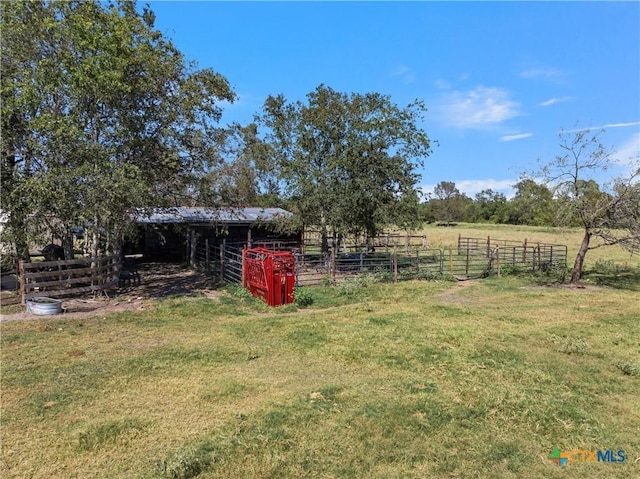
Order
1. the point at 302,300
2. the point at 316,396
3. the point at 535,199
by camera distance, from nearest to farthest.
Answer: the point at 316,396 < the point at 302,300 < the point at 535,199

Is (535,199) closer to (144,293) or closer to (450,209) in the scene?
(144,293)

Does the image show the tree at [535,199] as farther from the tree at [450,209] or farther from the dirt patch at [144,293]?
the tree at [450,209]

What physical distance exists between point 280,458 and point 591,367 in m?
4.92

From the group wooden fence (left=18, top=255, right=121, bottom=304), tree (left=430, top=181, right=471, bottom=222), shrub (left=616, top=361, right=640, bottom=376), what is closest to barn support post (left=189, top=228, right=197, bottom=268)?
wooden fence (left=18, top=255, right=121, bottom=304)

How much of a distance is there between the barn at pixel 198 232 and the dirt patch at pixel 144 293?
2.86 m

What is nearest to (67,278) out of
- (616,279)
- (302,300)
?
(302,300)

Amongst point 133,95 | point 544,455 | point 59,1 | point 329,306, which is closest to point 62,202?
point 133,95

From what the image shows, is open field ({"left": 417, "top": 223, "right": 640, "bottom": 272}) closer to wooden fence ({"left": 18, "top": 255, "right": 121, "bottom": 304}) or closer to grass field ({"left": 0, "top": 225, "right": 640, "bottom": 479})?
grass field ({"left": 0, "top": 225, "right": 640, "bottom": 479})

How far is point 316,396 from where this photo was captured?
510 centimetres

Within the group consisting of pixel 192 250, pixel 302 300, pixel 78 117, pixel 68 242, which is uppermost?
pixel 78 117

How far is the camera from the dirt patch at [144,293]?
9.90 m

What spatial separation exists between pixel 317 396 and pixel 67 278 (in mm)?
9611

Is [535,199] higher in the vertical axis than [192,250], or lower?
higher

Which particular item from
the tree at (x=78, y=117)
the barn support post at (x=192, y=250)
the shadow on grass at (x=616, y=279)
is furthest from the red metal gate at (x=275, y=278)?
the shadow on grass at (x=616, y=279)
